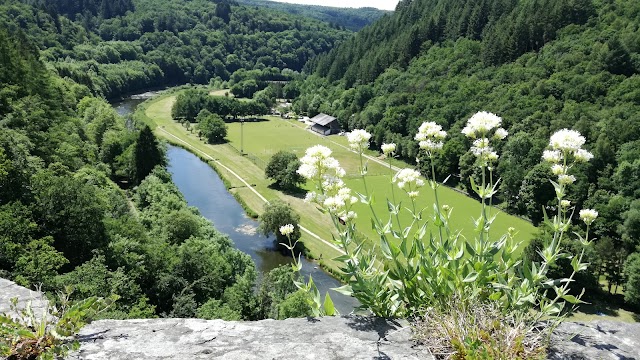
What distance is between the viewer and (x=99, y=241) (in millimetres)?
24891

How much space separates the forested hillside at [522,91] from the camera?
45312 mm

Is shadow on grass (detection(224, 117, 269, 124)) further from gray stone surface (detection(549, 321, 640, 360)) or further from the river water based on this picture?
gray stone surface (detection(549, 321, 640, 360))

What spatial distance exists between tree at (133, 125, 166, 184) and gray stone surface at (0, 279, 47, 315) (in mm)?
46591

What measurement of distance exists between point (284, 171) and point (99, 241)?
32.2 meters

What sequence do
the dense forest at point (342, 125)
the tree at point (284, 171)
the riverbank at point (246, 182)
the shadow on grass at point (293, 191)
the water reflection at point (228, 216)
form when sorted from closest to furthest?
1. the dense forest at point (342, 125)
2. the water reflection at point (228, 216)
3. the riverbank at point (246, 182)
4. the shadow on grass at point (293, 191)
5. the tree at point (284, 171)

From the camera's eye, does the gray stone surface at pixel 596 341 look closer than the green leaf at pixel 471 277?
Yes

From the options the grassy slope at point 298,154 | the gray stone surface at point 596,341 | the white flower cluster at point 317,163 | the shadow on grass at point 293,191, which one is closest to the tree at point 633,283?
the grassy slope at point 298,154

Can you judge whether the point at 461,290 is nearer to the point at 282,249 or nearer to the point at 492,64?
the point at 282,249

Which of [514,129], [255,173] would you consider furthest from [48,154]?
[514,129]

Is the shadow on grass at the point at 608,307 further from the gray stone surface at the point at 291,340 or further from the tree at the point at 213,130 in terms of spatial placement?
the tree at the point at 213,130

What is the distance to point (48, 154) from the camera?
109 feet

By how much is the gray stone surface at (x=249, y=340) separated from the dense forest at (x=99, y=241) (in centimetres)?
813

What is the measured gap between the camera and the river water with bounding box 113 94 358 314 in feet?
114

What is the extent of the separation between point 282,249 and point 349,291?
117 feet
